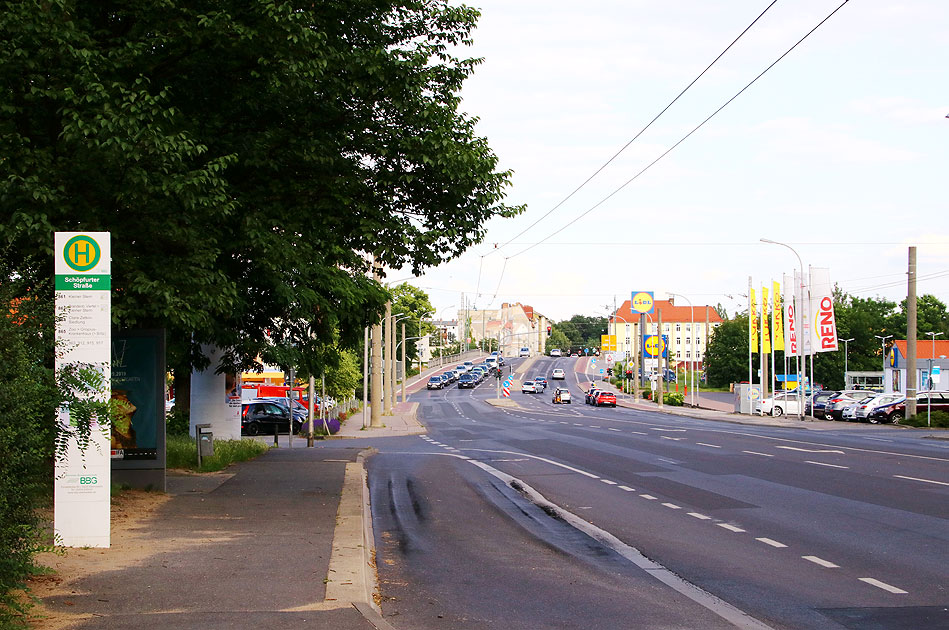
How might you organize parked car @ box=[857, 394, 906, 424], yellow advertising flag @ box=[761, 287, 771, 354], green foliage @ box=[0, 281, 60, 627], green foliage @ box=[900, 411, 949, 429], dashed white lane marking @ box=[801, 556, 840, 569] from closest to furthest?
1. green foliage @ box=[0, 281, 60, 627]
2. dashed white lane marking @ box=[801, 556, 840, 569]
3. green foliage @ box=[900, 411, 949, 429]
4. parked car @ box=[857, 394, 906, 424]
5. yellow advertising flag @ box=[761, 287, 771, 354]

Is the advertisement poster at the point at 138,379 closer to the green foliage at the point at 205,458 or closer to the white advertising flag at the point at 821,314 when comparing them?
the green foliage at the point at 205,458

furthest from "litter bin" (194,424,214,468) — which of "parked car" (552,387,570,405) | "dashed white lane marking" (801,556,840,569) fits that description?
"parked car" (552,387,570,405)

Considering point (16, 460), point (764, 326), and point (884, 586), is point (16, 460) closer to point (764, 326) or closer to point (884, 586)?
point (884, 586)

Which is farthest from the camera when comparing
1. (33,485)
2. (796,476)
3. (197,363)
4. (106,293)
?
(197,363)

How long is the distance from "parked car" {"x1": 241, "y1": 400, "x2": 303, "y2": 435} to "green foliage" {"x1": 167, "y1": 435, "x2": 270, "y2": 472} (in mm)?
18987

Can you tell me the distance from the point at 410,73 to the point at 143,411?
6487 mm

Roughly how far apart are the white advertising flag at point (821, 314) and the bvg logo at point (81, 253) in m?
45.2

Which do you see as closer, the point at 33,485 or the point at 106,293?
the point at 33,485

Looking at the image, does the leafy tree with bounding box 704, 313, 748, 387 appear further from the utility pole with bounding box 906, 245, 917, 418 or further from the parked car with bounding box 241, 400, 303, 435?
the parked car with bounding box 241, 400, 303, 435

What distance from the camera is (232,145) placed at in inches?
533

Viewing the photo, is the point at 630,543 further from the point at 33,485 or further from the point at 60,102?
the point at 60,102

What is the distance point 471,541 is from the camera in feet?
37.2

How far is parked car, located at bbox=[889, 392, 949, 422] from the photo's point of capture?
44.3 m

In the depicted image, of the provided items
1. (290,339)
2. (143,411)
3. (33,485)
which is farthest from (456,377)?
(33,485)
